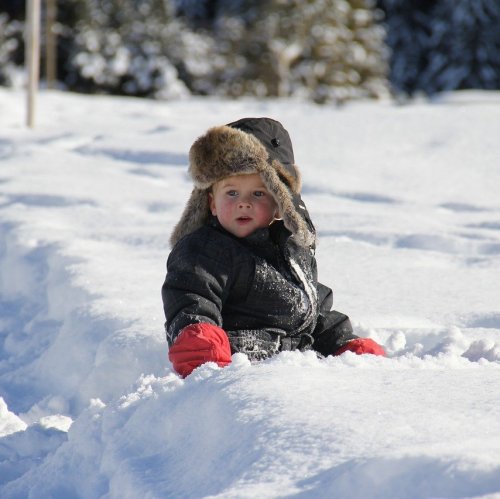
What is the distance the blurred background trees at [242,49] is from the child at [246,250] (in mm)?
20979

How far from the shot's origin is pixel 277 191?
2.95m

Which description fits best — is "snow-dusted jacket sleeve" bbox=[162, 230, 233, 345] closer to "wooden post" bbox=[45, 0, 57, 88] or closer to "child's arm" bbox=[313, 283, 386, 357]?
"child's arm" bbox=[313, 283, 386, 357]

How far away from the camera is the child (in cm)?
287

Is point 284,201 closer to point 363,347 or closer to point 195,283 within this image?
point 195,283

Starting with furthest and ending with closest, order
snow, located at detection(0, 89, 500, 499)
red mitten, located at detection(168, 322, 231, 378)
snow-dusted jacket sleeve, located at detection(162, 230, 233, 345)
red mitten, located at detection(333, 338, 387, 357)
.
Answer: red mitten, located at detection(333, 338, 387, 357) → snow-dusted jacket sleeve, located at detection(162, 230, 233, 345) → red mitten, located at detection(168, 322, 231, 378) → snow, located at detection(0, 89, 500, 499)

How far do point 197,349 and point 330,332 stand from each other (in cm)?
66

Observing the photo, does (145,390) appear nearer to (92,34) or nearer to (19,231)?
(19,231)

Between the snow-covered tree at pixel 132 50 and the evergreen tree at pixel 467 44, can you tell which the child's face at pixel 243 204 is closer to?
the snow-covered tree at pixel 132 50

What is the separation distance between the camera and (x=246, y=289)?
2.94m

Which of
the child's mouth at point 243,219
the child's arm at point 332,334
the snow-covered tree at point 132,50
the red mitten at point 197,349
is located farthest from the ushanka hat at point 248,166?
the snow-covered tree at point 132,50

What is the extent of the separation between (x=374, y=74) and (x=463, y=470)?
25.4 meters

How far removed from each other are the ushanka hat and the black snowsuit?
65 mm

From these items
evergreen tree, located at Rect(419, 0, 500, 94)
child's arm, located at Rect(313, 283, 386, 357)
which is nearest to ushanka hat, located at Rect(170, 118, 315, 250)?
child's arm, located at Rect(313, 283, 386, 357)

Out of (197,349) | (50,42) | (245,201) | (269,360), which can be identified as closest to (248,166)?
(245,201)
